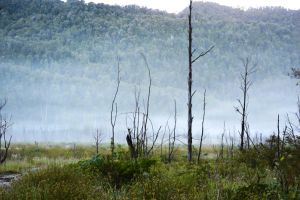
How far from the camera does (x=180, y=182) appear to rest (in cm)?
1033

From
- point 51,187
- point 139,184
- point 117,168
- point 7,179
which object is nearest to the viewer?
point 51,187

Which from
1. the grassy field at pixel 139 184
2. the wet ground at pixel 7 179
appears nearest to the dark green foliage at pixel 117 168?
the grassy field at pixel 139 184

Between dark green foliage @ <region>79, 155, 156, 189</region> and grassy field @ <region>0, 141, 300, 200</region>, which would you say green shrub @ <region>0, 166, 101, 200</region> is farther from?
dark green foliage @ <region>79, 155, 156, 189</region>

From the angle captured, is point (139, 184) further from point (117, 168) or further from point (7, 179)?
point (7, 179)

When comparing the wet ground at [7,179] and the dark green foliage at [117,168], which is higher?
the dark green foliage at [117,168]

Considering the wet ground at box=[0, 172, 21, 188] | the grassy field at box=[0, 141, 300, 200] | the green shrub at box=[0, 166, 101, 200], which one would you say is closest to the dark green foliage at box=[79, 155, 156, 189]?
the grassy field at box=[0, 141, 300, 200]

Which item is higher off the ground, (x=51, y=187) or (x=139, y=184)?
(x=51, y=187)

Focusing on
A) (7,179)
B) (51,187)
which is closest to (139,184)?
(51,187)

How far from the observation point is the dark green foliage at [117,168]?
11.6 metres

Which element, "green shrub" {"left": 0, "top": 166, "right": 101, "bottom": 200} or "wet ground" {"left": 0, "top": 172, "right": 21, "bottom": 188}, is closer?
"green shrub" {"left": 0, "top": 166, "right": 101, "bottom": 200}

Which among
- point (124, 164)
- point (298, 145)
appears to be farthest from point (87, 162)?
point (298, 145)

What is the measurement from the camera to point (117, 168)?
1199cm

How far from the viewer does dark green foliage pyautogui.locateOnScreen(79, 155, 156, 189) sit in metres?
11.6

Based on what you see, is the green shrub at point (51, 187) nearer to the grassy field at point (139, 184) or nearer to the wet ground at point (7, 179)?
the grassy field at point (139, 184)
